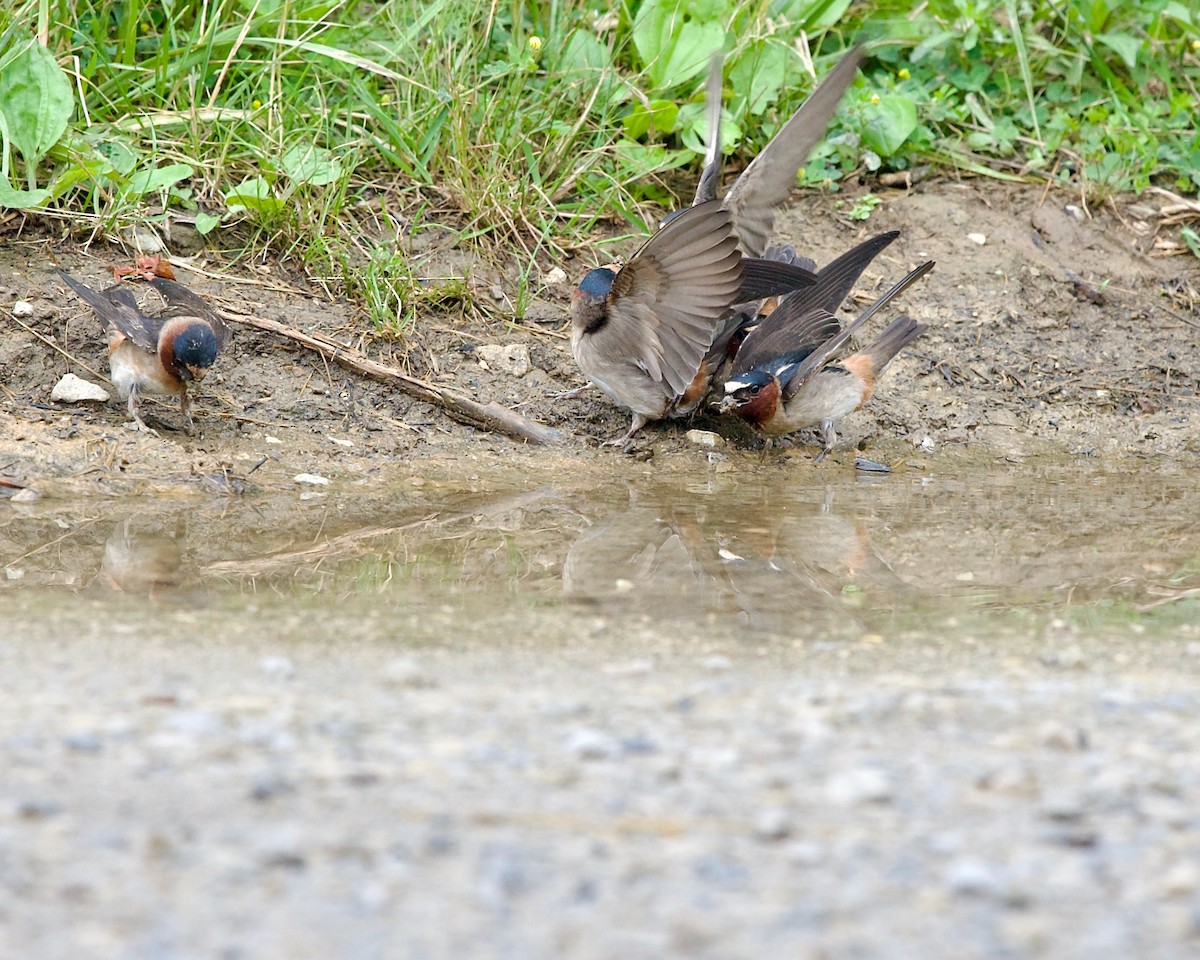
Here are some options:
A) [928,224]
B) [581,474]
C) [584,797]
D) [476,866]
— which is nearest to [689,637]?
[584,797]

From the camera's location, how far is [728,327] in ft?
23.2

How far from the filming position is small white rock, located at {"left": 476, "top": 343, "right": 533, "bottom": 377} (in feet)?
22.4

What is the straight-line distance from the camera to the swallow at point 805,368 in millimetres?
6555

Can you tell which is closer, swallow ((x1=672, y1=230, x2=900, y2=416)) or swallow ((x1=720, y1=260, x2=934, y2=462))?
swallow ((x1=720, y1=260, x2=934, y2=462))

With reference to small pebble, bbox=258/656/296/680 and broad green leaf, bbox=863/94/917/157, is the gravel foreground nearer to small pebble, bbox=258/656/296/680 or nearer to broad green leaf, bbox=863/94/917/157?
small pebble, bbox=258/656/296/680

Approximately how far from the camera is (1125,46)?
27.6ft

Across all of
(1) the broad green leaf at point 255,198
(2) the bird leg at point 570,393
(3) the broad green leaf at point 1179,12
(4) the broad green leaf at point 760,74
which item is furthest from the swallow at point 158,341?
(3) the broad green leaf at point 1179,12

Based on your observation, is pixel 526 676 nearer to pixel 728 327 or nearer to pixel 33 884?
pixel 33 884

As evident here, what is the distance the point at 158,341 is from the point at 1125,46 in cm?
601

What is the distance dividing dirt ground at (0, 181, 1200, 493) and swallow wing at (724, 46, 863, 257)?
561 mm

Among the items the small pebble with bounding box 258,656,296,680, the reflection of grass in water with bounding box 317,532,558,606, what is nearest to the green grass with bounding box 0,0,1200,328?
the reflection of grass in water with bounding box 317,532,558,606

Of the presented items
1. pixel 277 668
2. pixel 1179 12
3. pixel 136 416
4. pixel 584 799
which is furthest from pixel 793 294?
pixel 584 799

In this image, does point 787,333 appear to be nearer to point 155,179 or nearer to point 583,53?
point 583,53

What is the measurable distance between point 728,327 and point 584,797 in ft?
15.2
